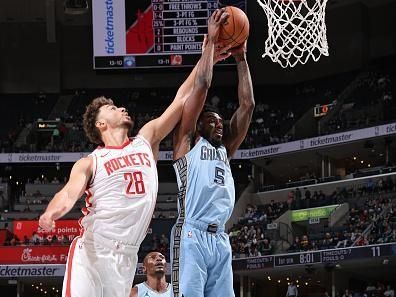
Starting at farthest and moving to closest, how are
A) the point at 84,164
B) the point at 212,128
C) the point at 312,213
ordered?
the point at 312,213, the point at 212,128, the point at 84,164

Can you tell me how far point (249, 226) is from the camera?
28.5 m

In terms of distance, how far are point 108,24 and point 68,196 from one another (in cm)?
1967

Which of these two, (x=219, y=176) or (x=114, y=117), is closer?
(x=114, y=117)

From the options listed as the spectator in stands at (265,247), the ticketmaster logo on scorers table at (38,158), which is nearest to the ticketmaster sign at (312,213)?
the spectator in stands at (265,247)

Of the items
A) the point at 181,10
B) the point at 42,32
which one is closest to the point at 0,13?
the point at 42,32

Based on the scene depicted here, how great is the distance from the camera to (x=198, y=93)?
6129mm

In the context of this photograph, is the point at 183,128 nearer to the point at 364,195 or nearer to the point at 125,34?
the point at 125,34

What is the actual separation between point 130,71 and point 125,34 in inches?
42.1

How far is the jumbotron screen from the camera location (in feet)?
77.6

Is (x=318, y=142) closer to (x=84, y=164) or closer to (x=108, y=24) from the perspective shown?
(x=108, y=24)

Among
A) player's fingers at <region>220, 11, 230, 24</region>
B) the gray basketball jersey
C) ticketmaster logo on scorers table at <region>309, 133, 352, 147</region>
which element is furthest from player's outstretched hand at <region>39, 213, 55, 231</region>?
ticketmaster logo on scorers table at <region>309, 133, 352, 147</region>

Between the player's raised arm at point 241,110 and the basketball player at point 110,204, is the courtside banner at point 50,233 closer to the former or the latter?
the player's raised arm at point 241,110

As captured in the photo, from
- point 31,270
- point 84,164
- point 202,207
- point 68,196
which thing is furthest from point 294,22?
point 31,270

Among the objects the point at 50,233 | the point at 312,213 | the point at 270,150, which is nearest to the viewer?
the point at 312,213
